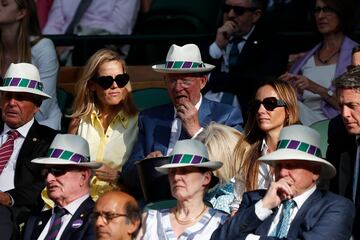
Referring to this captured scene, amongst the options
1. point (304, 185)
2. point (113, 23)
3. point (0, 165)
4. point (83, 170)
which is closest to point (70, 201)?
point (83, 170)

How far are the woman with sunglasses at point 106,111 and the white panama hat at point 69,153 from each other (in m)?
Answer: 0.67

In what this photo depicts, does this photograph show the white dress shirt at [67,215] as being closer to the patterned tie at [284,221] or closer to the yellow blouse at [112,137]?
the yellow blouse at [112,137]

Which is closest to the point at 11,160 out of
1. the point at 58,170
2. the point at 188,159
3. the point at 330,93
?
the point at 58,170

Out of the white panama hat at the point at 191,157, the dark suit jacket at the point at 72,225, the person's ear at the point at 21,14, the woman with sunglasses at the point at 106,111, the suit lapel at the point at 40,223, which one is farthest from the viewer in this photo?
the person's ear at the point at 21,14

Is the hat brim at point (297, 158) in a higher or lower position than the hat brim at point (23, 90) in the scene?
higher

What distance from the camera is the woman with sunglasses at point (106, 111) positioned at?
10656mm

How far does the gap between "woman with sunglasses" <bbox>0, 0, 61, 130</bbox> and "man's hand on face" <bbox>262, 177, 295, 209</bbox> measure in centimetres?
348

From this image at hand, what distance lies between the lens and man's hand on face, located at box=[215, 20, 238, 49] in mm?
11484

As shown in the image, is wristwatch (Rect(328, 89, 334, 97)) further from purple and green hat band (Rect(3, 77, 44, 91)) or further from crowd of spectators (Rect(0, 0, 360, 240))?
purple and green hat band (Rect(3, 77, 44, 91))

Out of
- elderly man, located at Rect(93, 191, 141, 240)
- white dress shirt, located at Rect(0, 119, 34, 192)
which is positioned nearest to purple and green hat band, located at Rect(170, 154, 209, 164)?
elderly man, located at Rect(93, 191, 141, 240)

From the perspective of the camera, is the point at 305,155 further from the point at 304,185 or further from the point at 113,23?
the point at 113,23

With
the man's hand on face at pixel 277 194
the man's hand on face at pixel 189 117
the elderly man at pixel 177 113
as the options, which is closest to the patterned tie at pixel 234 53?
the elderly man at pixel 177 113

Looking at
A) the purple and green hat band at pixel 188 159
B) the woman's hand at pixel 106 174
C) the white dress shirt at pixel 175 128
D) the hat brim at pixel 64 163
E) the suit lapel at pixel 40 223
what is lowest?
the suit lapel at pixel 40 223

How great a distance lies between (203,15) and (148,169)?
3.73 metres
